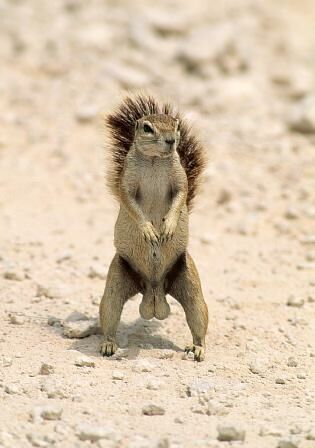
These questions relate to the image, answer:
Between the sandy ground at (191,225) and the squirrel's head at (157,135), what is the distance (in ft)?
2.53

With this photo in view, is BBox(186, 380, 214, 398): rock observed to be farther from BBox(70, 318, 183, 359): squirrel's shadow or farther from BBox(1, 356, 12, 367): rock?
BBox(1, 356, 12, 367): rock

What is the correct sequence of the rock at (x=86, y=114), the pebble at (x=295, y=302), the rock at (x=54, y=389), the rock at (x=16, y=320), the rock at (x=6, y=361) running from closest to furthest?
1. the rock at (x=54, y=389)
2. the rock at (x=6, y=361)
3. the rock at (x=16, y=320)
4. the pebble at (x=295, y=302)
5. the rock at (x=86, y=114)

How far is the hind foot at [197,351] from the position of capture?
16.6ft

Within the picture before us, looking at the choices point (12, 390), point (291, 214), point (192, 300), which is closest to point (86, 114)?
point (291, 214)

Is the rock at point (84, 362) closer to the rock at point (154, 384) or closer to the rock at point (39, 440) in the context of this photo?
the rock at point (154, 384)

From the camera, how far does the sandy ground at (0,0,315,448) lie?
13.9 feet

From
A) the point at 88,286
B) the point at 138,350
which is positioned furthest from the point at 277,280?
the point at 138,350

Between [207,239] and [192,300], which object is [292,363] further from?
[207,239]

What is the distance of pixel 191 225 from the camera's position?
841 cm

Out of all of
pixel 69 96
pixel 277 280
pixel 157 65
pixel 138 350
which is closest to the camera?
pixel 138 350

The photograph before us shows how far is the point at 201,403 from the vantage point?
436 cm

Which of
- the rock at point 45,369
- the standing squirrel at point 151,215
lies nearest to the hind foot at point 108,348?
the standing squirrel at point 151,215

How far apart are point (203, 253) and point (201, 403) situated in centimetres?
334

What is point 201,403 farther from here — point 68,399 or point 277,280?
point 277,280
